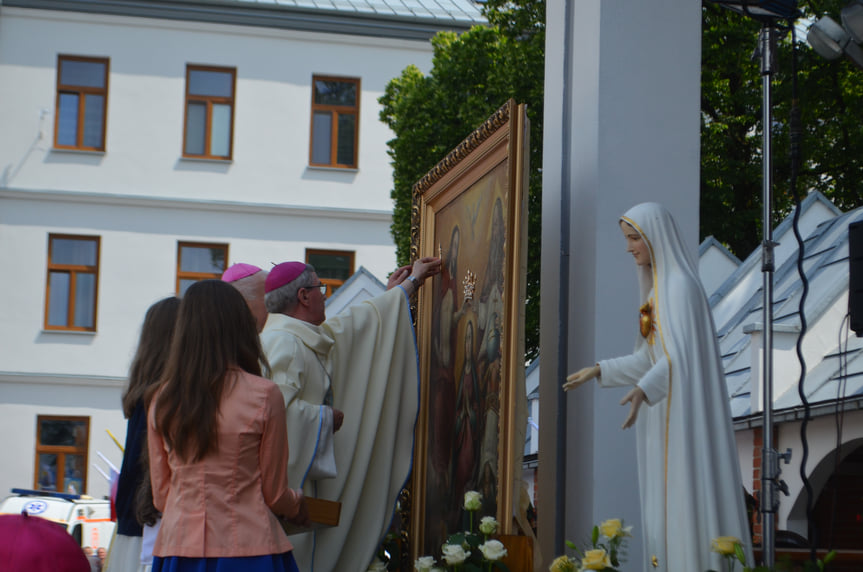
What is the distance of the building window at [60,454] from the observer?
22.5 meters

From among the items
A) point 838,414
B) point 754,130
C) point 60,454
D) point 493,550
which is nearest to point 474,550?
point 493,550

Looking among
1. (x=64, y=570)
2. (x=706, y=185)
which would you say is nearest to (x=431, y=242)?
(x=64, y=570)

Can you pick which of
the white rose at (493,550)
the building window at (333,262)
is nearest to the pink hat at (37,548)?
the white rose at (493,550)

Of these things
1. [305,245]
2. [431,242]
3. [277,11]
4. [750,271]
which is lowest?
[431,242]

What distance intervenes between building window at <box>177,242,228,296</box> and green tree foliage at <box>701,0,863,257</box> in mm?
10061

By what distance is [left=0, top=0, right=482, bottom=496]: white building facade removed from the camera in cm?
2291

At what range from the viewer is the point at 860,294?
582cm

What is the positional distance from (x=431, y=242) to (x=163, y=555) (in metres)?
2.83

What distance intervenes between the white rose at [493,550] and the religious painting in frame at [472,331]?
266mm

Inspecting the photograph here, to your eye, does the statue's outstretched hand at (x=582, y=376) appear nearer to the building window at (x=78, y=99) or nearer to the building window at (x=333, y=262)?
the building window at (x=333, y=262)

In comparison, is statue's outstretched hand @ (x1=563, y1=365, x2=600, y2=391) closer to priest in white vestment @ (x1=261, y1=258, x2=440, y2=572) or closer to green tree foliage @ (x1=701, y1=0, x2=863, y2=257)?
priest in white vestment @ (x1=261, y1=258, x2=440, y2=572)

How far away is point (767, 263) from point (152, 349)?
2.39 metres

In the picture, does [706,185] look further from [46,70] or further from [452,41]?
[46,70]

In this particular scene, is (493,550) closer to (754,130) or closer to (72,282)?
(754,130)
